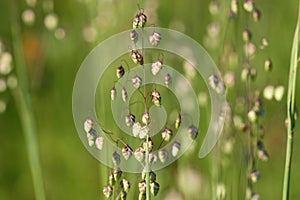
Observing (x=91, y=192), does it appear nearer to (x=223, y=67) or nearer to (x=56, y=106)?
(x=56, y=106)

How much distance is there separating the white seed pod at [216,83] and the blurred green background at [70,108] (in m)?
0.69

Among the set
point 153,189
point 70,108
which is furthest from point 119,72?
point 70,108

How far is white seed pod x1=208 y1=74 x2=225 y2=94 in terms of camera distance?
5.17 feet

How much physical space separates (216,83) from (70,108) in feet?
5.56

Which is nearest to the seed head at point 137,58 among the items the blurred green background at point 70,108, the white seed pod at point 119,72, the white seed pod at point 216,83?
the white seed pod at point 119,72

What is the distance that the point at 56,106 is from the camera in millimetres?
3225

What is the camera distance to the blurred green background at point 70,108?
270 cm

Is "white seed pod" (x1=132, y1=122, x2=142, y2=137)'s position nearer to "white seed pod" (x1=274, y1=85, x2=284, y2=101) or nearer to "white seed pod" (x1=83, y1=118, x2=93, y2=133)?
"white seed pod" (x1=83, y1=118, x2=93, y2=133)

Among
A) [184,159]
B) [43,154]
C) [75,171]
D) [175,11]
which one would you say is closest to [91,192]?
[75,171]

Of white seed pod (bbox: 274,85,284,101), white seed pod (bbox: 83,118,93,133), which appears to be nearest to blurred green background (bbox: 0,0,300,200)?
white seed pod (bbox: 274,85,284,101)

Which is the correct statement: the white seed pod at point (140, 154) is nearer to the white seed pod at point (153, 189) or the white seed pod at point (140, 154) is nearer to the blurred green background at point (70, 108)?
the white seed pod at point (153, 189)

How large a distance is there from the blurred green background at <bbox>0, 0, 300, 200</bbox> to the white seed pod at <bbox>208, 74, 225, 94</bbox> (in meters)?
0.69

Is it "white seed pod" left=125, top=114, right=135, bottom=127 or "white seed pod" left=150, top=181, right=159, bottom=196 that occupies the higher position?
"white seed pod" left=125, top=114, right=135, bottom=127

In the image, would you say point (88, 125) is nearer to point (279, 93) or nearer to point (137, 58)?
point (137, 58)
